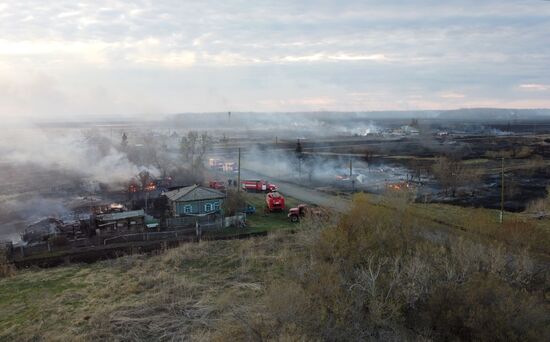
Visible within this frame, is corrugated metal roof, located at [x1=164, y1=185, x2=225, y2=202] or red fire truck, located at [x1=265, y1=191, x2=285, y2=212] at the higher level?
corrugated metal roof, located at [x1=164, y1=185, x2=225, y2=202]

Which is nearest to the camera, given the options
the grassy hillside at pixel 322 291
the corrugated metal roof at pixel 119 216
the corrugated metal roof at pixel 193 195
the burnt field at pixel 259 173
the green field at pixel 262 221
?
the grassy hillside at pixel 322 291

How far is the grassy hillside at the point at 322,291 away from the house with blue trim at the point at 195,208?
5332mm

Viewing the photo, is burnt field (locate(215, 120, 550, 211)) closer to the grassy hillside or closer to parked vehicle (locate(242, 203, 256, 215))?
the grassy hillside

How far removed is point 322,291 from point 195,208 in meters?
17.1

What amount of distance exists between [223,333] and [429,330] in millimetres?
5753

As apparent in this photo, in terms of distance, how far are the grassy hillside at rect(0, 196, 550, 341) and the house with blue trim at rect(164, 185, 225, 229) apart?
5.33 metres

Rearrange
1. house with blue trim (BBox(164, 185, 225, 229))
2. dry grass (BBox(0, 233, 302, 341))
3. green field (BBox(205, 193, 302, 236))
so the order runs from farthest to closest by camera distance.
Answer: house with blue trim (BBox(164, 185, 225, 229)) → green field (BBox(205, 193, 302, 236)) → dry grass (BBox(0, 233, 302, 341))

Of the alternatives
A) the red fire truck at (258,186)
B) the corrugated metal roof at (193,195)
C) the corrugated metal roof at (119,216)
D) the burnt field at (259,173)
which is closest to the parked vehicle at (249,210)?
the corrugated metal roof at (193,195)

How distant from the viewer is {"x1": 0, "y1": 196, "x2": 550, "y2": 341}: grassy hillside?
1110 centimetres

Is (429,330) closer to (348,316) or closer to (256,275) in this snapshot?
(348,316)

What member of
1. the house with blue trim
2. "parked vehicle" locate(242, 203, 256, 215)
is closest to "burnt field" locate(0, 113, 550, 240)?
the house with blue trim

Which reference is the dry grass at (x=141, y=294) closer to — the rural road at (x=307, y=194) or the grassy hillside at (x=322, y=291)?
the grassy hillside at (x=322, y=291)

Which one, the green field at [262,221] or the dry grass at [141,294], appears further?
the green field at [262,221]

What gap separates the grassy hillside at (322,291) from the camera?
1110cm
